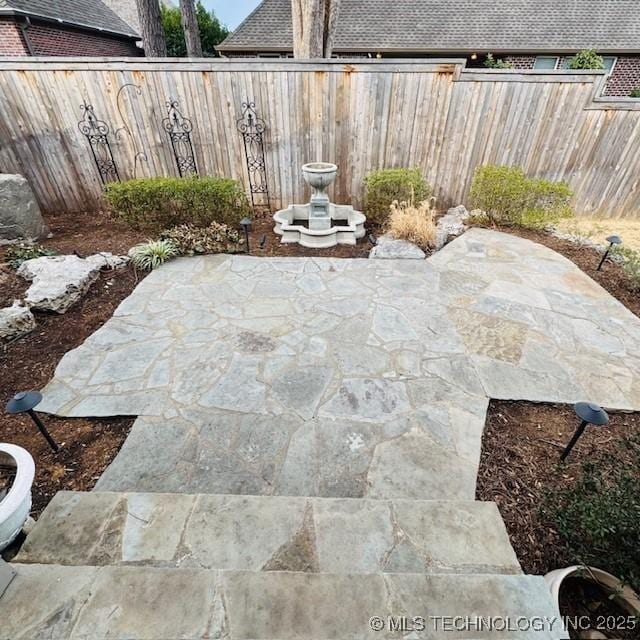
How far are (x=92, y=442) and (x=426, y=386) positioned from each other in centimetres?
235

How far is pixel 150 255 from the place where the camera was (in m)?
4.25

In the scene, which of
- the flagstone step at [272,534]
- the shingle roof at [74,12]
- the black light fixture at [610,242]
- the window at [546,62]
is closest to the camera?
the flagstone step at [272,534]

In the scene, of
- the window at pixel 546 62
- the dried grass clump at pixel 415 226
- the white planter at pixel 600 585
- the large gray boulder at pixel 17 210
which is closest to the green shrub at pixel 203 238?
the large gray boulder at pixel 17 210

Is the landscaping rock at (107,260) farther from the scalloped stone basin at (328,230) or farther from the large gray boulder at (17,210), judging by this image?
the scalloped stone basin at (328,230)

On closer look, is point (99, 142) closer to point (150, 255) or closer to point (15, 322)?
point (150, 255)

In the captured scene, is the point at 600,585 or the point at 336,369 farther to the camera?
the point at 336,369

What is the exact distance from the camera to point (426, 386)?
8.55 ft

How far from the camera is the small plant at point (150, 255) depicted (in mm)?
4191

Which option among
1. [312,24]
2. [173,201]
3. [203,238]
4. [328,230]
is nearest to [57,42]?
[312,24]

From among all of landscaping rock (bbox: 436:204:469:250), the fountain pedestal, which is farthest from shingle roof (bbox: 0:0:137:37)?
landscaping rock (bbox: 436:204:469:250)

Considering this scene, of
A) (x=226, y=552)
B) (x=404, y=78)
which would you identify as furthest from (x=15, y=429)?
(x=404, y=78)

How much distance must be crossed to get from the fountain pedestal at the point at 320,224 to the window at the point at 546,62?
1152 cm

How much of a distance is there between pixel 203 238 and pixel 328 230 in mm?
1747

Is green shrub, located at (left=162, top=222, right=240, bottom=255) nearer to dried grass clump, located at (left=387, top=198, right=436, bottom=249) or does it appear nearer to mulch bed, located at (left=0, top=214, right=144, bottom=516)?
mulch bed, located at (left=0, top=214, right=144, bottom=516)
